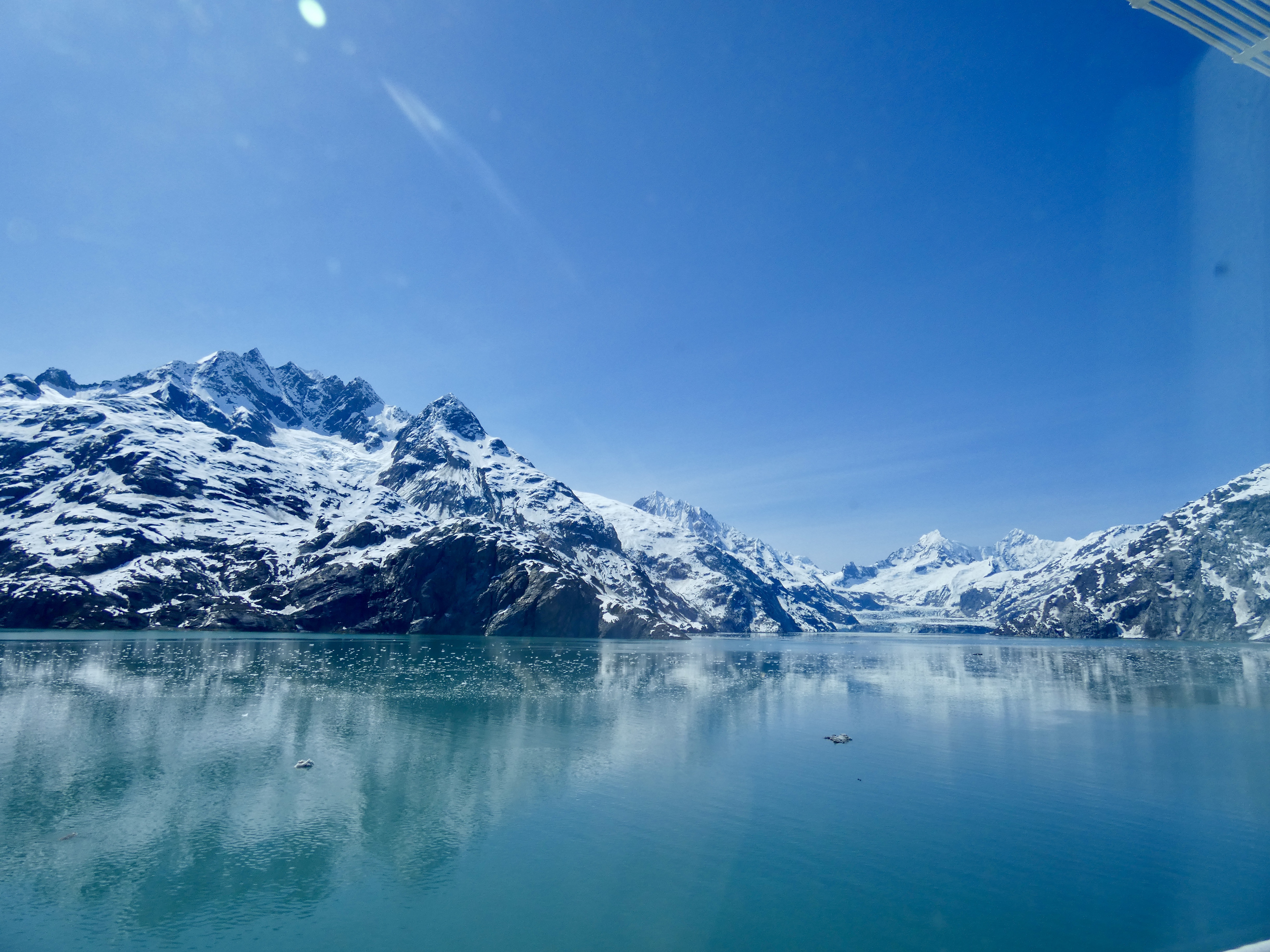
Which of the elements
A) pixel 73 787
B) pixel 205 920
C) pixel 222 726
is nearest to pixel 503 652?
pixel 222 726

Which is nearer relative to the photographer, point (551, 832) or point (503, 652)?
point (551, 832)

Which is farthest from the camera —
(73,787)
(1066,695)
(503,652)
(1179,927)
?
(503,652)

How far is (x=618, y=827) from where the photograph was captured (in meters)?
37.6

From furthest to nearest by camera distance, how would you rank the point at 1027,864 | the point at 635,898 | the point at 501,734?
the point at 501,734 → the point at 1027,864 → the point at 635,898

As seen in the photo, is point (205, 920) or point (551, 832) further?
point (551, 832)

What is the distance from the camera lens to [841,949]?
24.9 meters

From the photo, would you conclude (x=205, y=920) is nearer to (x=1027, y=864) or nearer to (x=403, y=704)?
(x=1027, y=864)

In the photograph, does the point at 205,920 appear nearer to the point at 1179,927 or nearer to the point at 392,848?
the point at 392,848

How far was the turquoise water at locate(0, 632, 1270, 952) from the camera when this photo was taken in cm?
2628

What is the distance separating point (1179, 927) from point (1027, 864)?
21.9 feet

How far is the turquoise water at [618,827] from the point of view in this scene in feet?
86.2

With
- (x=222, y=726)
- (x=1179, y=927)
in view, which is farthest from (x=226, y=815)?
(x=1179, y=927)

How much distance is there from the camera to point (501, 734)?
205ft

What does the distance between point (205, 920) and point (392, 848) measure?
9260 mm
